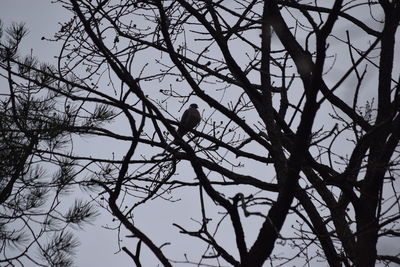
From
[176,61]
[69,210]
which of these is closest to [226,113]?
[176,61]

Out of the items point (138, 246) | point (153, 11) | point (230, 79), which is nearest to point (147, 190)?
point (230, 79)

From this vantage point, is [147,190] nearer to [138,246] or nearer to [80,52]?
[80,52]

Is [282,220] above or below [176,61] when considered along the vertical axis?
below

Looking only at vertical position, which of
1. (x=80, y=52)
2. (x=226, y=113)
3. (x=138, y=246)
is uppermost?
(x=80, y=52)

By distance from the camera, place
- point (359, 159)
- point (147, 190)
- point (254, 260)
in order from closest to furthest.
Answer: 1. point (254, 260)
2. point (359, 159)
3. point (147, 190)

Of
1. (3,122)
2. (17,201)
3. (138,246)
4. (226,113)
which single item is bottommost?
(138,246)

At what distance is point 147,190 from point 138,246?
1.71 m

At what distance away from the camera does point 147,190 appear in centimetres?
329

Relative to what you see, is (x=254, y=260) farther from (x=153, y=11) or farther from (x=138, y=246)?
(x=153, y=11)

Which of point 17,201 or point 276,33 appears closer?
point 276,33

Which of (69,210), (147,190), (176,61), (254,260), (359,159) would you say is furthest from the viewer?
(69,210)

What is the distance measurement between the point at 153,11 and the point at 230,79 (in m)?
0.84

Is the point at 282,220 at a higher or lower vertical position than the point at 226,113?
lower

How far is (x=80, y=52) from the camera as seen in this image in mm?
3363
